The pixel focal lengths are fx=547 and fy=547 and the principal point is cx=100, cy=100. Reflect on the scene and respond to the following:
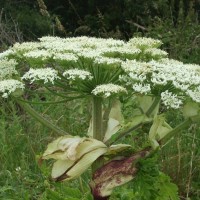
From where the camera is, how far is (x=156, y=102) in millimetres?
2451

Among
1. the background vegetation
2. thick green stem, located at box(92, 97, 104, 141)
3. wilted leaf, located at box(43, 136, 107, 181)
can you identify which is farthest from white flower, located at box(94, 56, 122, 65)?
the background vegetation

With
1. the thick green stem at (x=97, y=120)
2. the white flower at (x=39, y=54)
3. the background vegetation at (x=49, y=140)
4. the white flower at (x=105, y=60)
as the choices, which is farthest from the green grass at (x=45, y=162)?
the white flower at (x=105, y=60)

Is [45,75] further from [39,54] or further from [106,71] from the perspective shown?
[106,71]

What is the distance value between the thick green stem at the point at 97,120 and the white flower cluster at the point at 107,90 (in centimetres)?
23

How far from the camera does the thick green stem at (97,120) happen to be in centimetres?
248

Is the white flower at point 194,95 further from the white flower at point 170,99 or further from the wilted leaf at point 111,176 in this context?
the wilted leaf at point 111,176

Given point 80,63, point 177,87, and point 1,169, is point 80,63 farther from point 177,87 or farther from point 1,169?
point 1,169

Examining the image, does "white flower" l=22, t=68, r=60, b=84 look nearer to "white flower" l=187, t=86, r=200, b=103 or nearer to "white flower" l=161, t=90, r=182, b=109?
"white flower" l=161, t=90, r=182, b=109

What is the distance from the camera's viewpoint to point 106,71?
2.33 metres

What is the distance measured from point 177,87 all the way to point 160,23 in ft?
18.9

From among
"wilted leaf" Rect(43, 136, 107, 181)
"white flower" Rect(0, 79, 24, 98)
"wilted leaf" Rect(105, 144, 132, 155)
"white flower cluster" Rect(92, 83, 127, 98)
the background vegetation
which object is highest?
"white flower cluster" Rect(92, 83, 127, 98)

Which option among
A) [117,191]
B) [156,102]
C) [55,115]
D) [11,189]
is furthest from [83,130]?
[156,102]

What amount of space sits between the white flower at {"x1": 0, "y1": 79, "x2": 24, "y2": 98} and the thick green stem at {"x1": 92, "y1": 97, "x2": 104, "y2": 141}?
1.12 feet

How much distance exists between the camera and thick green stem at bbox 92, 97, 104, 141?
248 centimetres
